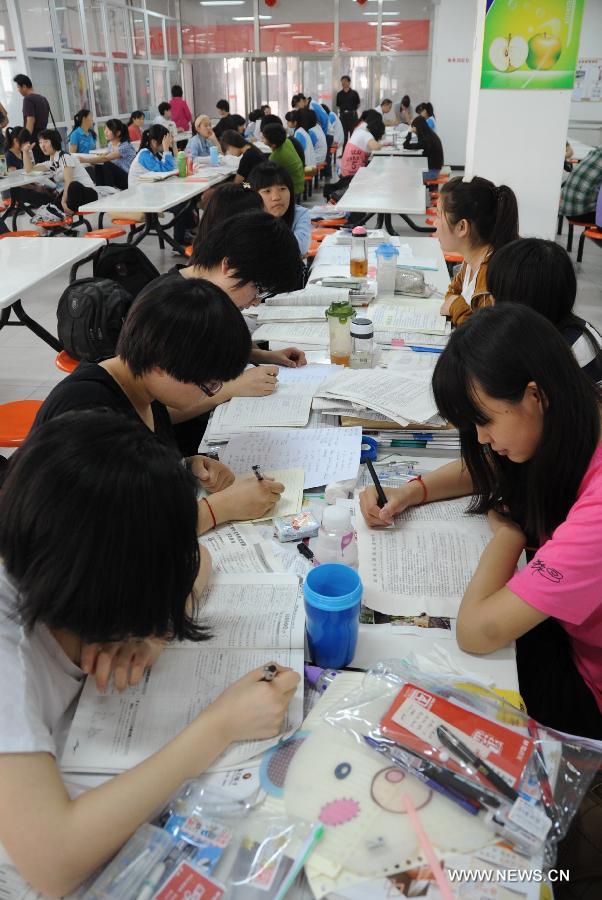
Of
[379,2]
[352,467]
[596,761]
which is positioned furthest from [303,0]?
[596,761]

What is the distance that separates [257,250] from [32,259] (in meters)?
2.10

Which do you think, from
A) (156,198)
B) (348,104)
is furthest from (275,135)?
(348,104)

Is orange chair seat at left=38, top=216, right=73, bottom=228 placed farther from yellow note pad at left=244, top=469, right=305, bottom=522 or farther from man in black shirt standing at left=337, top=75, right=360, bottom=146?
man in black shirt standing at left=337, top=75, right=360, bottom=146

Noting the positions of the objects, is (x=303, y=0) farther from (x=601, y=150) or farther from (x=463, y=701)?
(x=463, y=701)

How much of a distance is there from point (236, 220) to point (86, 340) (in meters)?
0.69

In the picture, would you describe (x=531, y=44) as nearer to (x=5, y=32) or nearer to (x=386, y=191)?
(x=386, y=191)

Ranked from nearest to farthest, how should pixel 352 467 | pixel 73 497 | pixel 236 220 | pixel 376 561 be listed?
1. pixel 73 497
2. pixel 376 561
3. pixel 352 467
4. pixel 236 220

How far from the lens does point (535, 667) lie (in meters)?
1.33

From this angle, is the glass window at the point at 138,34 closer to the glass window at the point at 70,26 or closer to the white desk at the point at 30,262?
the glass window at the point at 70,26

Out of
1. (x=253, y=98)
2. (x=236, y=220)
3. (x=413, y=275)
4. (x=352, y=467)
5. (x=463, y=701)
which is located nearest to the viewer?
(x=463, y=701)

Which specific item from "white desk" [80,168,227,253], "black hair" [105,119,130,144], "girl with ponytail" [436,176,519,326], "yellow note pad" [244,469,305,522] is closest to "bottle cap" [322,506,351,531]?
"yellow note pad" [244,469,305,522]

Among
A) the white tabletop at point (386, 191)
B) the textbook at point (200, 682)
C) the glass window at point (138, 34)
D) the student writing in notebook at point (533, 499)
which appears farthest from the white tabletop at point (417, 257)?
the glass window at point (138, 34)

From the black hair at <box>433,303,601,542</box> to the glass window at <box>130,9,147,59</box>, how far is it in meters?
13.5

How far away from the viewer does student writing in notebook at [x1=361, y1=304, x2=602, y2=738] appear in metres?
1.06
